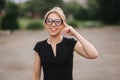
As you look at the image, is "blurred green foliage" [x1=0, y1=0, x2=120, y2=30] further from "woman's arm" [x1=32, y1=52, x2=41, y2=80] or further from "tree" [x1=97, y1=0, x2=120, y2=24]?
"woman's arm" [x1=32, y1=52, x2=41, y2=80]

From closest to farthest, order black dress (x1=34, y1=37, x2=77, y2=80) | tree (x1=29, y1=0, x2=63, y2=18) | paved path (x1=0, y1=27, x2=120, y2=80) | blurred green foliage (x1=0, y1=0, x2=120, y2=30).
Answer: black dress (x1=34, y1=37, x2=77, y2=80), paved path (x1=0, y1=27, x2=120, y2=80), blurred green foliage (x1=0, y1=0, x2=120, y2=30), tree (x1=29, y1=0, x2=63, y2=18)

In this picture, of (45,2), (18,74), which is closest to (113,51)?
(18,74)

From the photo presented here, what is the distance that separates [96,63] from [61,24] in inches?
342

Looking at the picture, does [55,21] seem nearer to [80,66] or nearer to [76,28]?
[80,66]

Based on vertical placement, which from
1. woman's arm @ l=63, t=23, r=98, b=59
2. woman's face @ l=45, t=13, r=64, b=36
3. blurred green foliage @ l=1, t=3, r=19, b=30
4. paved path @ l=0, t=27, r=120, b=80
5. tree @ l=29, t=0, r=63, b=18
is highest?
tree @ l=29, t=0, r=63, b=18

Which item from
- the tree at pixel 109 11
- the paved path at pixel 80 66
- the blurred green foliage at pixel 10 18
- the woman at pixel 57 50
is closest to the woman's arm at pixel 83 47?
the woman at pixel 57 50

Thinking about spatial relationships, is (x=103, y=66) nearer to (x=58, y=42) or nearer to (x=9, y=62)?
(x=9, y=62)

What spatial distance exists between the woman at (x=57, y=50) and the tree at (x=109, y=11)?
28.7m

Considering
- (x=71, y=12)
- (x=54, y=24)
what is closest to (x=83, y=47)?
(x=54, y=24)

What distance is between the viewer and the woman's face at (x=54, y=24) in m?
3.55

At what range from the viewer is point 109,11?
105 ft

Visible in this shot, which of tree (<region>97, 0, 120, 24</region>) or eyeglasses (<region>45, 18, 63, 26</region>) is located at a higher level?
tree (<region>97, 0, 120, 24</region>)

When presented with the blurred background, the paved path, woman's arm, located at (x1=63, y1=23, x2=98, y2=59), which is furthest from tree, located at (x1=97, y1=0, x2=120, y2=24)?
woman's arm, located at (x1=63, y1=23, x2=98, y2=59)

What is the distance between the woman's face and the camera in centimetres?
355
